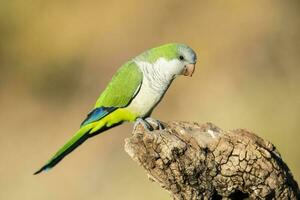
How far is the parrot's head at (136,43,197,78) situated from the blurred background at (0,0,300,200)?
391 centimetres

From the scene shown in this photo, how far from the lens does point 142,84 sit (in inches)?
230

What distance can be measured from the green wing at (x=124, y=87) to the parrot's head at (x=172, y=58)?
0.16m

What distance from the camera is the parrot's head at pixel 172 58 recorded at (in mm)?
5801

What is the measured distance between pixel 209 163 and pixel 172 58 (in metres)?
1.58

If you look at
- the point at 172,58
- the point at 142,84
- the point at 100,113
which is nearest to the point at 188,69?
the point at 172,58

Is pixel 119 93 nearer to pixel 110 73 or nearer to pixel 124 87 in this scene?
pixel 124 87

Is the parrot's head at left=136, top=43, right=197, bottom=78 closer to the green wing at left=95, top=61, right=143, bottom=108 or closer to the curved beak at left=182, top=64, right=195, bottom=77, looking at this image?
the curved beak at left=182, top=64, right=195, bottom=77

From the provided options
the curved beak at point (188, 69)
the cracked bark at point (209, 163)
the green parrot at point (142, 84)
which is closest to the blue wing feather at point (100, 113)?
the green parrot at point (142, 84)

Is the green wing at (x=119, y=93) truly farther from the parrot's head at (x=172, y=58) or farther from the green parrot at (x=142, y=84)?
the parrot's head at (x=172, y=58)

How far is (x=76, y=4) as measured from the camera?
37.8ft

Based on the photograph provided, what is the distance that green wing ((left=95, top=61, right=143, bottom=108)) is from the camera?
584 cm

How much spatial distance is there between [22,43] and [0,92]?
846mm

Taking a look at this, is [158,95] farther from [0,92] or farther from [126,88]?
[0,92]

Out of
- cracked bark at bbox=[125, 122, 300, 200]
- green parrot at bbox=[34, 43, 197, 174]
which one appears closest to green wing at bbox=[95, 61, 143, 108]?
green parrot at bbox=[34, 43, 197, 174]
